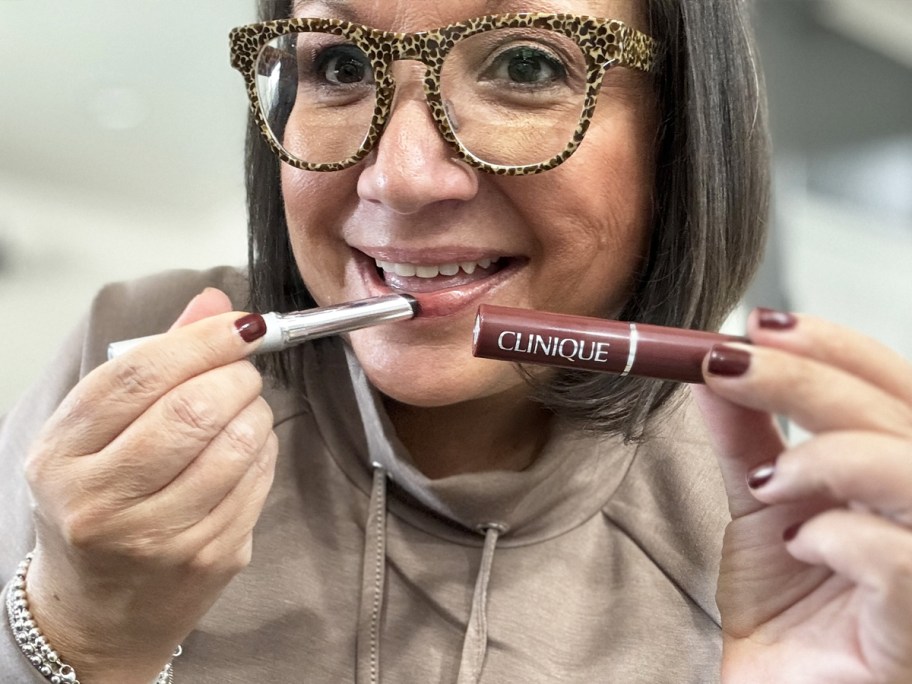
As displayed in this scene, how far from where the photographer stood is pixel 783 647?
60cm

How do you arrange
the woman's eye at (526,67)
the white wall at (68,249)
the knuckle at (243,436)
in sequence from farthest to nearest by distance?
the white wall at (68,249) → the woman's eye at (526,67) → the knuckle at (243,436)

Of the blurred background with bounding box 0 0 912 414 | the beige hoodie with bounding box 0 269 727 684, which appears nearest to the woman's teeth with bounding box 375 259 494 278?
the beige hoodie with bounding box 0 269 727 684

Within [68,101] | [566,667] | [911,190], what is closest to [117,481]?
[566,667]

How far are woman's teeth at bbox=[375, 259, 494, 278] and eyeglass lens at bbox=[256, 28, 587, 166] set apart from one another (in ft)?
0.32

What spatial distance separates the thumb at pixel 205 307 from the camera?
25.3 inches

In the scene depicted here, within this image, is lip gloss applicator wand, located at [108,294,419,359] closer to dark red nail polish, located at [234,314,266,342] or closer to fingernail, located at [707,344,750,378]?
dark red nail polish, located at [234,314,266,342]

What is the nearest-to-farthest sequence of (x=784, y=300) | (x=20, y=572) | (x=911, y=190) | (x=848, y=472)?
(x=848, y=472) < (x=20, y=572) < (x=784, y=300) < (x=911, y=190)

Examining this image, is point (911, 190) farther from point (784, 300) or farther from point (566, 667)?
point (566, 667)

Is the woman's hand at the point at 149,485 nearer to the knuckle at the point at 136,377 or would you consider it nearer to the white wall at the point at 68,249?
the knuckle at the point at 136,377

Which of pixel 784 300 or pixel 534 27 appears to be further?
pixel 784 300

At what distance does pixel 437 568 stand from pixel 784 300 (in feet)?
4.19

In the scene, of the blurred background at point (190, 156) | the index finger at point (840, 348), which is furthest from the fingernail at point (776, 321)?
the blurred background at point (190, 156)

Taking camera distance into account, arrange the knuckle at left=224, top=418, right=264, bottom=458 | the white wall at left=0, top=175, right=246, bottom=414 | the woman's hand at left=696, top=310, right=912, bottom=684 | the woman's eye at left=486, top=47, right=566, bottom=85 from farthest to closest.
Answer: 1. the white wall at left=0, top=175, right=246, bottom=414
2. the woman's eye at left=486, top=47, right=566, bottom=85
3. the knuckle at left=224, top=418, right=264, bottom=458
4. the woman's hand at left=696, top=310, right=912, bottom=684

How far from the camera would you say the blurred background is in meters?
1.51
